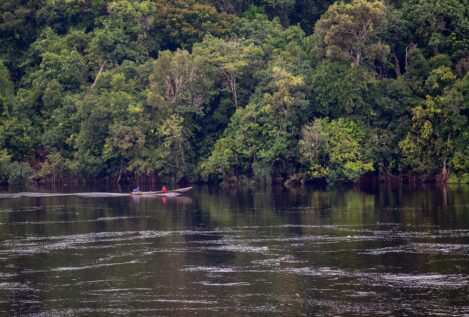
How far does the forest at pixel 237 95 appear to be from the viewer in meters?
81.1

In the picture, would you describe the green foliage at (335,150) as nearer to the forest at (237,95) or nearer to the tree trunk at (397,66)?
the forest at (237,95)

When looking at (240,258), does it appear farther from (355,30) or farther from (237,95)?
(237,95)

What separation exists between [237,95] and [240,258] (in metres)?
46.8

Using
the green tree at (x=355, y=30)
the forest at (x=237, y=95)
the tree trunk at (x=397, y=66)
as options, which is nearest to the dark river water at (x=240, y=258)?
the forest at (x=237, y=95)

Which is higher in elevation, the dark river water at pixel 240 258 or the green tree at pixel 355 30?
the green tree at pixel 355 30

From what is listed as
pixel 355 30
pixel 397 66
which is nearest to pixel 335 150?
pixel 355 30

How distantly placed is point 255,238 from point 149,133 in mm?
39056

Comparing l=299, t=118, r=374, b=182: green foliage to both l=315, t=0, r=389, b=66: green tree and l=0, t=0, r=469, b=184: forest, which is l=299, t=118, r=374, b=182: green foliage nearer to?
l=0, t=0, r=469, b=184: forest

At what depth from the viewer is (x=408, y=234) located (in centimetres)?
4872

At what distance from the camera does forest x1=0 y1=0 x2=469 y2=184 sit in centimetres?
8106

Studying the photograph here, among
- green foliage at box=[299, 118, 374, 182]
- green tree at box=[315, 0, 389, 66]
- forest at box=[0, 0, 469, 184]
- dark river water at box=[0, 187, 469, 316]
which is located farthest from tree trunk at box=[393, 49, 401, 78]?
dark river water at box=[0, 187, 469, 316]

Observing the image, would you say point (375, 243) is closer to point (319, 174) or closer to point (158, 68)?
point (319, 174)

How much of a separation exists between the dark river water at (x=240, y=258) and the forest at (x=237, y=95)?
1428 cm

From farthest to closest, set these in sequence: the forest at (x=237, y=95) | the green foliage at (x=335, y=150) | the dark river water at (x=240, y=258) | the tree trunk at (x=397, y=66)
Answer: the tree trunk at (x=397, y=66) → the forest at (x=237, y=95) → the green foliage at (x=335, y=150) → the dark river water at (x=240, y=258)
